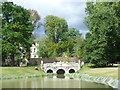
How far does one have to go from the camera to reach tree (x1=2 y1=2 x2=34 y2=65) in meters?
40.6

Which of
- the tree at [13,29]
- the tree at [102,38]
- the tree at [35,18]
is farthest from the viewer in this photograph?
the tree at [35,18]

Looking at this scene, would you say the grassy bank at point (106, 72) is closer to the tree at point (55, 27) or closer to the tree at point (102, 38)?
the tree at point (102, 38)

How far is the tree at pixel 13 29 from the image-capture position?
133ft

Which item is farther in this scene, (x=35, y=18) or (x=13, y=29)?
(x=35, y=18)

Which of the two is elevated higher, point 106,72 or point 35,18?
point 35,18

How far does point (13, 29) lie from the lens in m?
43.7

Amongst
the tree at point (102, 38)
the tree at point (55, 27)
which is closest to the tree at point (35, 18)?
the tree at point (55, 27)

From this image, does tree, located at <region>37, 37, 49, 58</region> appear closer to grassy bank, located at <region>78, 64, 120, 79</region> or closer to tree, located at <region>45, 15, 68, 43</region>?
tree, located at <region>45, 15, 68, 43</region>

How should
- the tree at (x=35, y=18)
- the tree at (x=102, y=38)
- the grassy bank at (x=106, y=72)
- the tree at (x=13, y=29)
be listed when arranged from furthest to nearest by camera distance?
the tree at (x=35, y=18)
the tree at (x=13, y=29)
the tree at (x=102, y=38)
the grassy bank at (x=106, y=72)

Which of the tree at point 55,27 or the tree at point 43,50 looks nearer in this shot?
the tree at point 55,27

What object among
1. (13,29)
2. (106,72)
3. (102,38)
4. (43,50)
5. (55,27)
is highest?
(55,27)

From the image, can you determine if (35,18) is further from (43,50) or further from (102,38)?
(102,38)

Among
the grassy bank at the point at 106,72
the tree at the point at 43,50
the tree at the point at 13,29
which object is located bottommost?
the grassy bank at the point at 106,72

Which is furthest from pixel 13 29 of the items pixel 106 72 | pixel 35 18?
pixel 106 72
